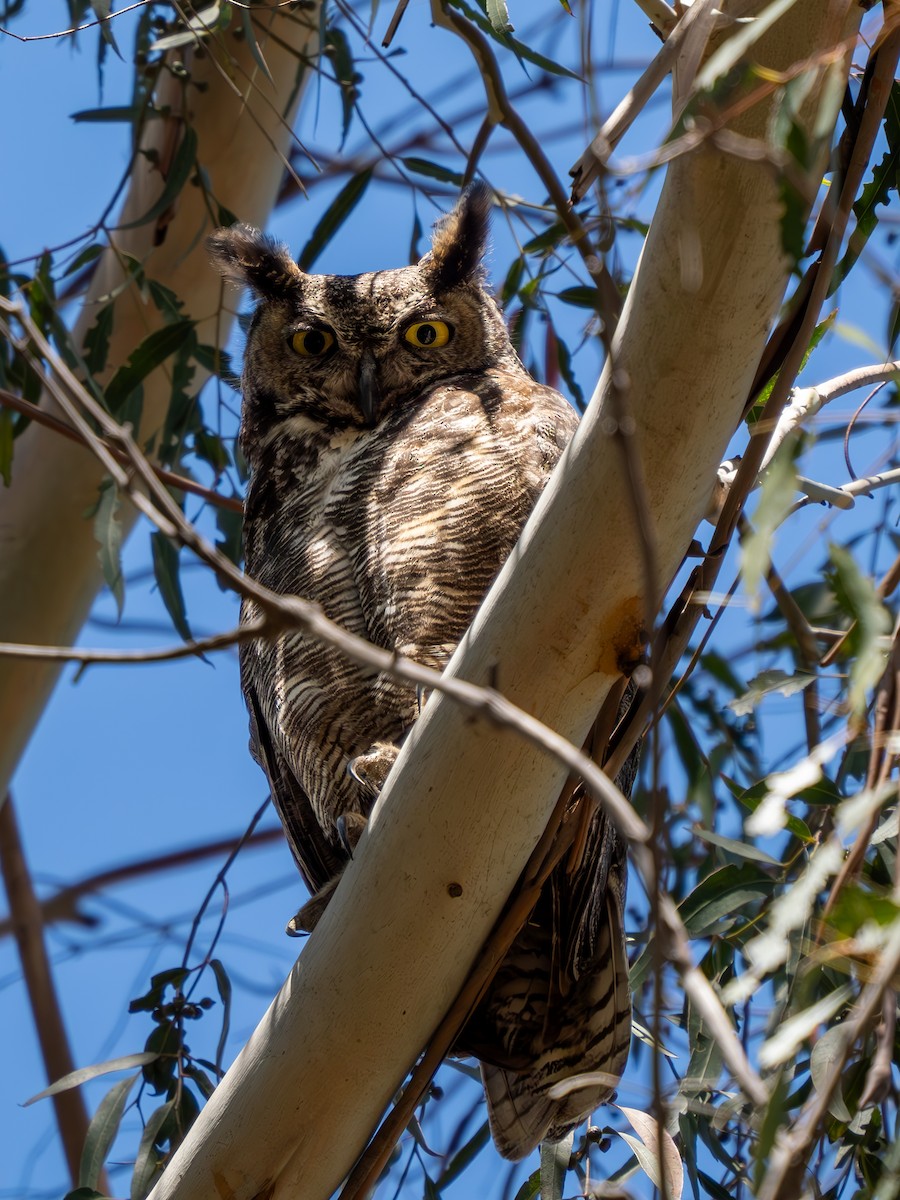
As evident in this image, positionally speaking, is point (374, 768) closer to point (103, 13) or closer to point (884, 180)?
point (884, 180)

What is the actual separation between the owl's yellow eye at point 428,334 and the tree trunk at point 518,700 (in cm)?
121

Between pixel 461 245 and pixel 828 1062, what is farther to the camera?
pixel 461 245

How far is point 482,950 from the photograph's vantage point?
147cm

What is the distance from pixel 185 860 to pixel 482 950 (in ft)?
9.97

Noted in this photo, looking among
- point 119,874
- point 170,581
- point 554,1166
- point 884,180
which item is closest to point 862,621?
point 884,180

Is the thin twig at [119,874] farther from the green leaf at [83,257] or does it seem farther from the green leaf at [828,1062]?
the green leaf at [828,1062]

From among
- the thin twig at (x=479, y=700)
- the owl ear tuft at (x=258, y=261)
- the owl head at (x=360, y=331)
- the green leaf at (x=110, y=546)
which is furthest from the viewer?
the owl ear tuft at (x=258, y=261)

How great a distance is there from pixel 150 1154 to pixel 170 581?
1.00 metres

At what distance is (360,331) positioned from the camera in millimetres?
2508

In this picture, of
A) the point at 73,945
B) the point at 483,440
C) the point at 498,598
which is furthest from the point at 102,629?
the point at 498,598

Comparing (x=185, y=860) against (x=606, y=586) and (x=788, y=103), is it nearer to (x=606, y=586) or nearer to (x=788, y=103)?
(x=606, y=586)

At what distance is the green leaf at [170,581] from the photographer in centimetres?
253

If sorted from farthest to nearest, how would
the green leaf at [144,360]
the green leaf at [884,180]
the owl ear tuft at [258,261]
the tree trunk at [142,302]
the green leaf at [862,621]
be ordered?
the tree trunk at [142,302] → the owl ear tuft at [258,261] → the green leaf at [144,360] → the green leaf at [884,180] → the green leaf at [862,621]

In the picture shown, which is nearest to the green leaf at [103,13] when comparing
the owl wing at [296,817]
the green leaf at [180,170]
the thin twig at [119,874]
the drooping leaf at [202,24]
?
the drooping leaf at [202,24]
